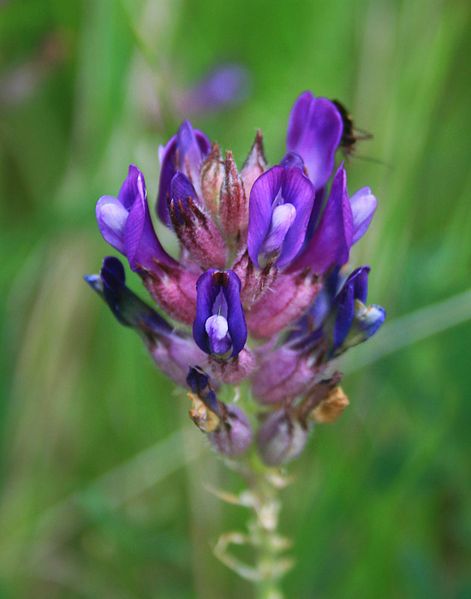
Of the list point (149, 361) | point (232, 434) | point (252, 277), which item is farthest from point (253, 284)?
point (149, 361)

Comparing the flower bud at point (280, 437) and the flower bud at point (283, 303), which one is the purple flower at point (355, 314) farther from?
the flower bud at point (280, 437)

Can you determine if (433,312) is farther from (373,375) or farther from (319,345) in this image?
(319,345)

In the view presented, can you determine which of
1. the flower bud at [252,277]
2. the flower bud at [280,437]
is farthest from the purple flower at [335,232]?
the flower bud at [280,437]

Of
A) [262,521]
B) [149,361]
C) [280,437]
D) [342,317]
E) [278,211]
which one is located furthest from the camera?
[149,361]

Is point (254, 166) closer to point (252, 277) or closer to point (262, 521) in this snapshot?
point (252, 277)

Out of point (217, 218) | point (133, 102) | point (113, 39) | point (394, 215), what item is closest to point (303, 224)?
point (217, 218)

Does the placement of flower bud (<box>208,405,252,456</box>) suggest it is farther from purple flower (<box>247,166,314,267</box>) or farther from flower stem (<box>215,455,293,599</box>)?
purple flower (<box>247,166,314,267</box>)
